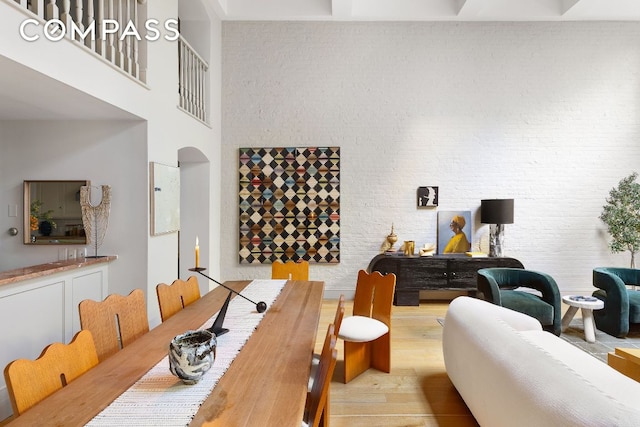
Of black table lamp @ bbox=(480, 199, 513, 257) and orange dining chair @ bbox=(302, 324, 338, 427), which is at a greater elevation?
black table lamp @ bbox=(480, 199, 513, 257)

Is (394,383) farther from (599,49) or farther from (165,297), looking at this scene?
(599,49)

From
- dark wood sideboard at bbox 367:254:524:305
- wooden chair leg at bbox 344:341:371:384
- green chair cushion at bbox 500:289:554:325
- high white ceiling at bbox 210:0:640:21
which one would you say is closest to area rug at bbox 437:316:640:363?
green chair cushion at bbox 500:289:554:325

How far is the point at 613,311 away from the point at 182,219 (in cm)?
519

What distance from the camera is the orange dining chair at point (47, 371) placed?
3.57 feet

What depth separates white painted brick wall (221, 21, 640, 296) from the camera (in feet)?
18.1

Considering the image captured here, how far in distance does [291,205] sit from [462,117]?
2.84 meters

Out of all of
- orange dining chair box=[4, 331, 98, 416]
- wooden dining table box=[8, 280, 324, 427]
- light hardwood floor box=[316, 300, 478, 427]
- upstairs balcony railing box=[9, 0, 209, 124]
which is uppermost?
upstairs balcony railing box=[9, 0, 209, 124]

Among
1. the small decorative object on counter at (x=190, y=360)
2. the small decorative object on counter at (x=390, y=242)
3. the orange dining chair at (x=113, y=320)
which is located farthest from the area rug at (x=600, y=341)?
the orange dining chair at (x=113, y=320)

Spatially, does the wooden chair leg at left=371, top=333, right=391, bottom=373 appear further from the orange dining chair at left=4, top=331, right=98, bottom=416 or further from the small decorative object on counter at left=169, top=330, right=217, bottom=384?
the orange dining chair at left=4, top=331, right=98, bottom=416

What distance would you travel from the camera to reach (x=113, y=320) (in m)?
1.80

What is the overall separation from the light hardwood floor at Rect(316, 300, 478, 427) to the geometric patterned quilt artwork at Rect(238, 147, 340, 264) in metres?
1.95

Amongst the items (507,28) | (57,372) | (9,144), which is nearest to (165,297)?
(57,372)

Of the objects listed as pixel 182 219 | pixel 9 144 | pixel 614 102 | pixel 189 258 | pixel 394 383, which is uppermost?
pixel 614 102

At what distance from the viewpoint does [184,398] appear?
1188 millimetres
